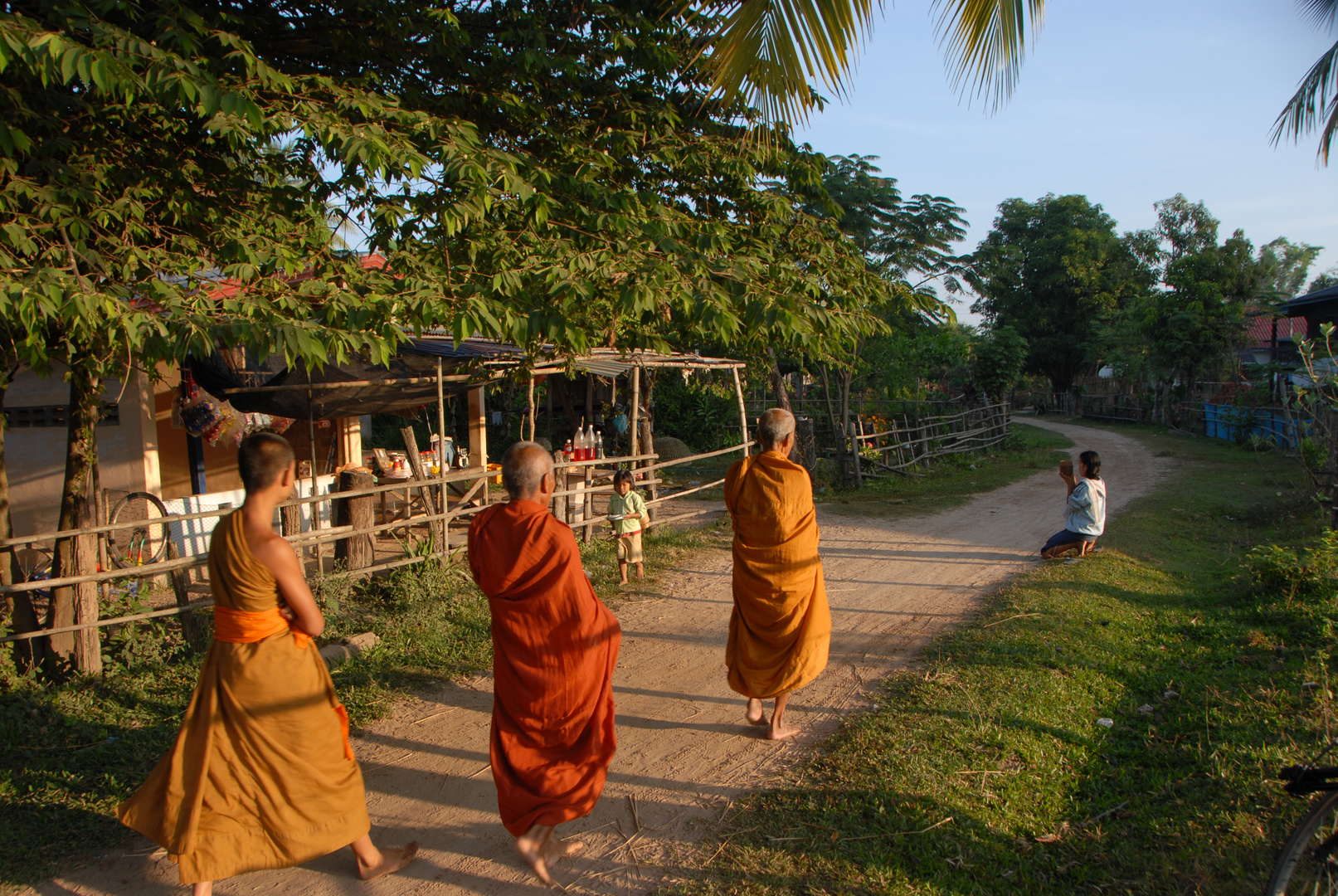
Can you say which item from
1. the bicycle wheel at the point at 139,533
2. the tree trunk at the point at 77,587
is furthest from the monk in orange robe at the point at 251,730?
the bicycle wheel at the point at 139,533

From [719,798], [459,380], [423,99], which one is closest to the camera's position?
[719,798]

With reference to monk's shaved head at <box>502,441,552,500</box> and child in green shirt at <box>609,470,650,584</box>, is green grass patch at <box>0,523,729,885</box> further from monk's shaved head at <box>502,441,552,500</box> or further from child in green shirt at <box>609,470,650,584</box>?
monk's shaved head at <box>502,441,552,500</box>

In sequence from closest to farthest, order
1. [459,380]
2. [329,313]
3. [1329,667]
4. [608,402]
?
[329,313], [1329,667], [459,380], [608,402]

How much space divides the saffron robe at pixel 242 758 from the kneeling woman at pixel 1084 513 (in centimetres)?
713

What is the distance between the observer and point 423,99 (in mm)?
5641

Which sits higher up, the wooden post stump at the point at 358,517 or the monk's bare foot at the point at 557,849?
the wooden post stump at the point at 358,517

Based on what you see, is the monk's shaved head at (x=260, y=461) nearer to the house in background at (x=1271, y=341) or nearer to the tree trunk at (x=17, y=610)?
the tree trunk at (x=17, y=610)

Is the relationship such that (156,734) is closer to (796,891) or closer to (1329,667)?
(796,891)

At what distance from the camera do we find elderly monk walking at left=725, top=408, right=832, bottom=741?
13.5 ft

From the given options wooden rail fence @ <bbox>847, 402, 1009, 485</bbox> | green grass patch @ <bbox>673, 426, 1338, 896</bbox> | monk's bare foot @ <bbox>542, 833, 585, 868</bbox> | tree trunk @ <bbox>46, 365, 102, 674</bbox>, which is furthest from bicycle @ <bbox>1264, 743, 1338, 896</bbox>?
wooden rail fence @ <bbox>847, 402, 1009, 485</bbox>

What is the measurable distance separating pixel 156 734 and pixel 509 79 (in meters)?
4.78

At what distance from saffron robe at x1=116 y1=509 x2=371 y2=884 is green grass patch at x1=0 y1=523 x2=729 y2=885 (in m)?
0.89

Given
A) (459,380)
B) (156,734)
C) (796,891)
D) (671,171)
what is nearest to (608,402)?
(459,380)

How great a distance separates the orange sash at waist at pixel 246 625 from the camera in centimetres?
279
